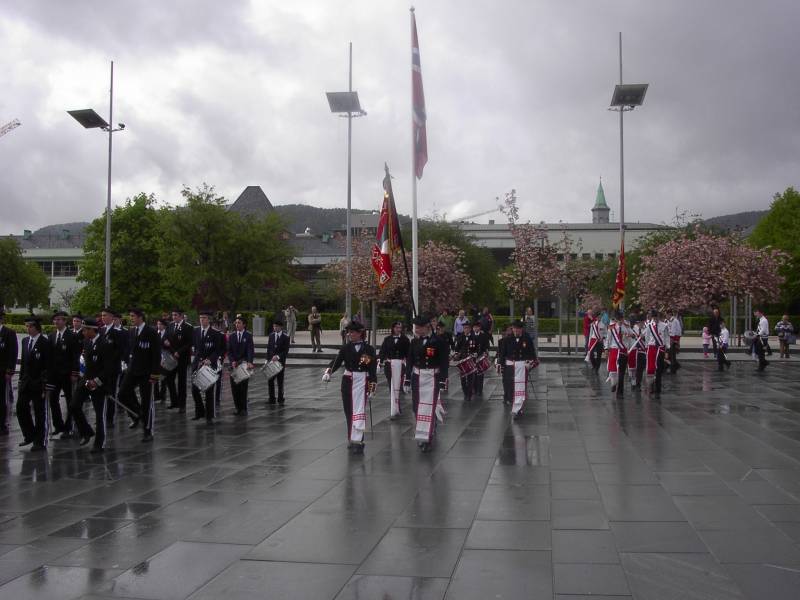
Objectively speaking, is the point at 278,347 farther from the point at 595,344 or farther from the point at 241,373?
the point at 595,344

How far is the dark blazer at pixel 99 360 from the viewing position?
9969 millimetres

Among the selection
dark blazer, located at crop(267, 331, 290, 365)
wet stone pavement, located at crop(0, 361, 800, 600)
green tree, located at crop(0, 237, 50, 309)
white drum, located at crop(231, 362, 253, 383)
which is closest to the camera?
wet stone pavement, located at crop(0, 361, 800, 600)

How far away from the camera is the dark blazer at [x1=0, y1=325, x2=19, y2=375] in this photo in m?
11.2

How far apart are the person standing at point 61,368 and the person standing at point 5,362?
0.65 meters

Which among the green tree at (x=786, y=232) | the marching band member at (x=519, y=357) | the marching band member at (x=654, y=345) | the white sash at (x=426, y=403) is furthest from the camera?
the green tree at (x=786, y=232)

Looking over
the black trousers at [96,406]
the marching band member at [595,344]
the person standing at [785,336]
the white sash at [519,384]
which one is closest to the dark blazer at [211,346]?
the black trousers at [96,406]

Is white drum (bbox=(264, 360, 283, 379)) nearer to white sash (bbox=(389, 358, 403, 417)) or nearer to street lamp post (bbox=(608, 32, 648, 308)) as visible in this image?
white sash (bbox=(389, 358, 403, 417))

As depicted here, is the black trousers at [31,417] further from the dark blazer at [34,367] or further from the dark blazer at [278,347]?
the dark blazer at [278,347]

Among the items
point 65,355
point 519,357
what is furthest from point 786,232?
point 65,355

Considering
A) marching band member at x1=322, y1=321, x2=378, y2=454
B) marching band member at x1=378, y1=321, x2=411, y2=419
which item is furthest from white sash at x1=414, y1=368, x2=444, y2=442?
marching band member at x1=378, y1=321, x2=411, y2=419

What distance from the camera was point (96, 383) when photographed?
9820 mm

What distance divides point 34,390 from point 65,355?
2.36 feet

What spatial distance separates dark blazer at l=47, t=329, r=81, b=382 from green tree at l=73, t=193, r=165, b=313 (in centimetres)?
3833

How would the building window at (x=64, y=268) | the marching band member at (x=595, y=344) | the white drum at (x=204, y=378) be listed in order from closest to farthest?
the white drum at (x=204, y=378), the marching band member at (x=595, y=344), the building window at (x=64, y=268)
